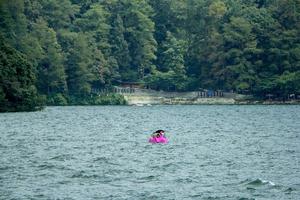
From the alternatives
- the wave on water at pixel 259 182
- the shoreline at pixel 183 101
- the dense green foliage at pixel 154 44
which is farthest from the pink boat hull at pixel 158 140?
the shoreline at pixel 183 101

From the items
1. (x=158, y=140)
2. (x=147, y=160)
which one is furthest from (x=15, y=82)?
(x=147, y=160)

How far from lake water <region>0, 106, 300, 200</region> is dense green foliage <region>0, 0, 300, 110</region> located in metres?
50.4

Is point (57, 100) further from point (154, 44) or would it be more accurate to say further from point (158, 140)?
point (158, 140)

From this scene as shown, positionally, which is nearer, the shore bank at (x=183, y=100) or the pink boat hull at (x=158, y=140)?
the pink boat hull at (x=158, y=140)

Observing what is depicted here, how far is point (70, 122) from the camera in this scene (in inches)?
3784

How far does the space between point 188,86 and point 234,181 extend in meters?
107

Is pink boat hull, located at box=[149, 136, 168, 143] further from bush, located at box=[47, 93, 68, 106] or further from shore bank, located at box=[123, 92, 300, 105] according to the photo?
shore bank, located at box=[123, 92, 300, 105]

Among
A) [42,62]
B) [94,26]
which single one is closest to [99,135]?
[42,62]

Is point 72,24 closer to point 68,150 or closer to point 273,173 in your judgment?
point 68,150

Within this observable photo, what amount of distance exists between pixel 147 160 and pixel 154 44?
4088 inches

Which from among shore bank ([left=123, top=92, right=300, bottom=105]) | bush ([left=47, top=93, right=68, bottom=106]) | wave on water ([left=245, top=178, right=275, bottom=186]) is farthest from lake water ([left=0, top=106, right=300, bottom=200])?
shore bank ([left=123, top=92, right=300, bottom=105])

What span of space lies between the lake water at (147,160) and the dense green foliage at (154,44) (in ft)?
165

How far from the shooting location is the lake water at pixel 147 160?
1747 inches

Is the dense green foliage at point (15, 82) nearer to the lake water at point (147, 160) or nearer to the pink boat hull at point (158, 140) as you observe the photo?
the lake water at point (147, 160)
